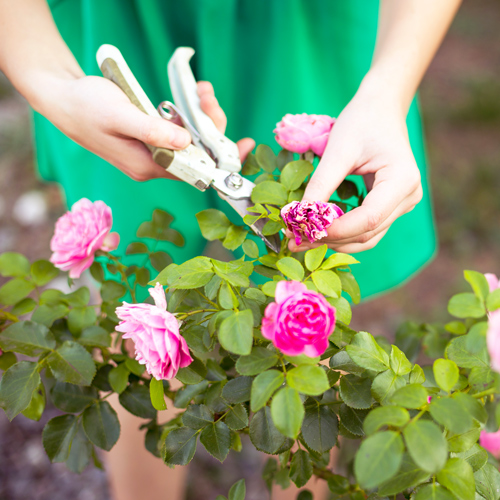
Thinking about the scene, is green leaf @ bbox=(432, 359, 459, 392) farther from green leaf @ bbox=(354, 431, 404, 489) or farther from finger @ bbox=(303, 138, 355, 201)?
finger @ bbox=(303, 138, 355, 201)

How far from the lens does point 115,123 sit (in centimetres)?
72

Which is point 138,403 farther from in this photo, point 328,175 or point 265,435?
point 328,175

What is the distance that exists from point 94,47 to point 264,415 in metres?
0.85

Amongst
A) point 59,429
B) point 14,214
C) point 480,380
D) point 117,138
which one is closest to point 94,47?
point 117,138

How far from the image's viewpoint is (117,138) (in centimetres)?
76

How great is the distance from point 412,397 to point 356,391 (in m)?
0.10

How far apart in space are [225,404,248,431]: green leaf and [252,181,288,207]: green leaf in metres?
0.27

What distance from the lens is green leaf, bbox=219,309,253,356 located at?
1.47ft

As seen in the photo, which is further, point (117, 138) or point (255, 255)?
point (117, 138)

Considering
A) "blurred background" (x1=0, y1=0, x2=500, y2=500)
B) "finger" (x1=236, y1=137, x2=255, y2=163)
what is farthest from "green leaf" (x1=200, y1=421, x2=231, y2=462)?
"blurred background" (x1=0, y1=0, x2=500, y2=500)

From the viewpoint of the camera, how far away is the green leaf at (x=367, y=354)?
51 centimetres

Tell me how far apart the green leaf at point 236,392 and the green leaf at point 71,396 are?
0.23 metres

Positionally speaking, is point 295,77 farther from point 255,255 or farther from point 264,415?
point 264,415

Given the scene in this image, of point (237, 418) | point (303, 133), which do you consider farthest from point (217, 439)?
point (303, 133)
